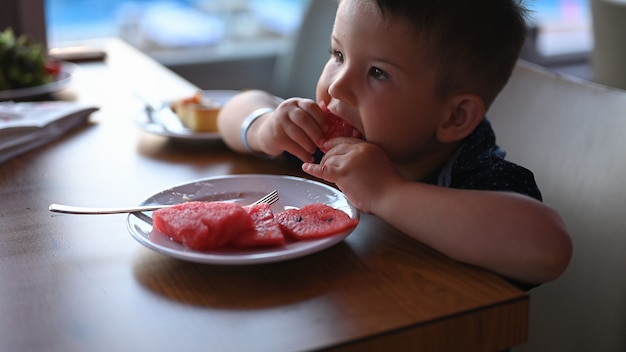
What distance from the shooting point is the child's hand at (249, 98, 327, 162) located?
45.9 inches

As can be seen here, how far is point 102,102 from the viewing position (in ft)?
5.57

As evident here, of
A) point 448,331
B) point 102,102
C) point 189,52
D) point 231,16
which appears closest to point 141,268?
point 448,331

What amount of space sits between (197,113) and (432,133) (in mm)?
495

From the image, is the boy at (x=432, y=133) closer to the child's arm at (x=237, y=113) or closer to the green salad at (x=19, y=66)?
the child's arm at (x=237, y=113)

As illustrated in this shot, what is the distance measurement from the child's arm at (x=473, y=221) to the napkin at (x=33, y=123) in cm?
65

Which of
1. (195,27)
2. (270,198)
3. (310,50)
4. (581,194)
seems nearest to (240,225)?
(270,198)

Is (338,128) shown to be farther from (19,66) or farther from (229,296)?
(19,66)

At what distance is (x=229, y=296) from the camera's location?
812mm

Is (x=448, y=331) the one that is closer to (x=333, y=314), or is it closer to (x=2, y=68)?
(x=333, y=314)

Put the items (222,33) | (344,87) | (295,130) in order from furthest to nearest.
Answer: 1. (222,33)
2. (295,130)
3. (344,87)

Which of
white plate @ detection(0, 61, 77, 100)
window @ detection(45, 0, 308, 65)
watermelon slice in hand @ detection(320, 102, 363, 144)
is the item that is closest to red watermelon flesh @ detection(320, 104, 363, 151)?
watermelon slice in hand @ detection(320, 102, 363, 144)

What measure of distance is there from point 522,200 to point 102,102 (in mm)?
1075

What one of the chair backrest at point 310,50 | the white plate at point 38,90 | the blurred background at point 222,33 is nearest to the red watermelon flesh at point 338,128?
the white plate at point 38,90

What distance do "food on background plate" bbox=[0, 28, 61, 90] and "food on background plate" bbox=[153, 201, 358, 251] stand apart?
0.99 m
